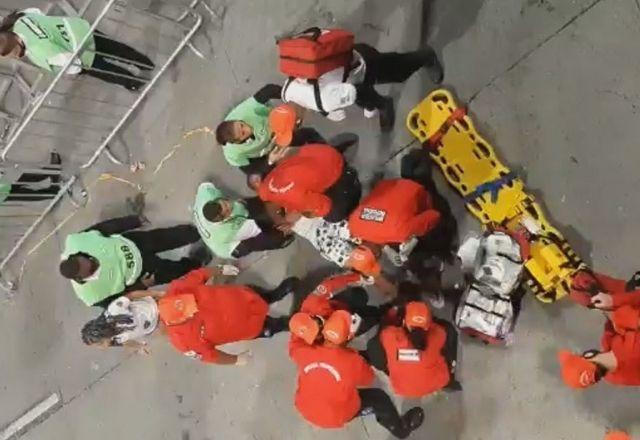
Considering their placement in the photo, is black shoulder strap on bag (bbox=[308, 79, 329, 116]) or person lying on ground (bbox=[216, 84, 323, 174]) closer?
black shoulder strap on bag (bbox=[308, 79, 329, 116])

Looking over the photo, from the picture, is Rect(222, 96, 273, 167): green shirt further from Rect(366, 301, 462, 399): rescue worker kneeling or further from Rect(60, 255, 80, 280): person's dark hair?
Rect(366, 301, 462, 399): rescue worker kneeling

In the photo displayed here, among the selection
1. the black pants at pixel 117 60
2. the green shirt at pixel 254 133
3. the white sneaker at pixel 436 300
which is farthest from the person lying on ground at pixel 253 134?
the black pants at pixel 117 60

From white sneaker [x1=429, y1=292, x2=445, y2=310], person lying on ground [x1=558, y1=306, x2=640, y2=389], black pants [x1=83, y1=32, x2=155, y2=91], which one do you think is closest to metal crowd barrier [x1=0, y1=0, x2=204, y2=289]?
black pants [x1=83, y1=32, x2=155, y2=91]

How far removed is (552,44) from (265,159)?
2.15m

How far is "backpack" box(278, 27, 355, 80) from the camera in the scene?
5461 mm

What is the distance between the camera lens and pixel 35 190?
808 cm

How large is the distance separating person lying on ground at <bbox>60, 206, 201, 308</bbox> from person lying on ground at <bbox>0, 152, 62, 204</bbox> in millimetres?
1009

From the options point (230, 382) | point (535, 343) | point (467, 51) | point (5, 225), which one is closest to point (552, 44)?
point (467, 51)

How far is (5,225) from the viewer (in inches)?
339

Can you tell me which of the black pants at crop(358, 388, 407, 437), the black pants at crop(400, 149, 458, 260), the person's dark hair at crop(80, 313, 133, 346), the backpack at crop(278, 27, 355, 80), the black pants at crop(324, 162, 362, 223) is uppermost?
the backpack at crop(278, 27, 355, 80)

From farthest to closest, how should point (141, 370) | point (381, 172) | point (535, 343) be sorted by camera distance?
point (141, 370)
point (381, 172)
point (535, 343)

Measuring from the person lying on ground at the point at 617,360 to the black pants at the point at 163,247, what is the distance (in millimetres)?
3445

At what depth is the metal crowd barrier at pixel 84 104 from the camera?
780cm

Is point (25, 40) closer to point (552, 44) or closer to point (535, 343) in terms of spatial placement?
point (552, 44)
